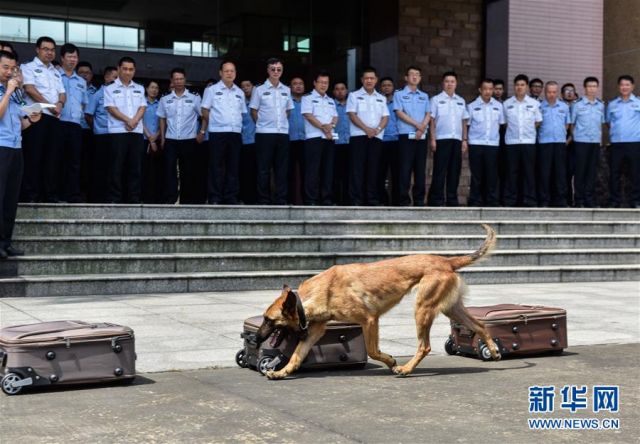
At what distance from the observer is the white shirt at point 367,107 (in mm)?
14477

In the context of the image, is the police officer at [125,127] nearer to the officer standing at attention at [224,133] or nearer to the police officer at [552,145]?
the officer standing at attention at [224,133]

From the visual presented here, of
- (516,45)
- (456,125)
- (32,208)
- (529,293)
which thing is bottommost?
(529,293)

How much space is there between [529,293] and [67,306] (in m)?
5.70

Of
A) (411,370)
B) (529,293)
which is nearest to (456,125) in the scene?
(529,293)

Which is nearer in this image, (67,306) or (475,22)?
(67,306)

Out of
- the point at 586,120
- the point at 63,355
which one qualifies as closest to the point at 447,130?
the point at 586,120

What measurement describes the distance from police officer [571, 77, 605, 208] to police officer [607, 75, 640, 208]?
25 centimetres

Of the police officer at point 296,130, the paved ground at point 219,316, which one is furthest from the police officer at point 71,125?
the police officer at point 296,130

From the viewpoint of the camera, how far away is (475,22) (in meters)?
19.9

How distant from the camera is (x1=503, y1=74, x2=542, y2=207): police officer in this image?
1547cm

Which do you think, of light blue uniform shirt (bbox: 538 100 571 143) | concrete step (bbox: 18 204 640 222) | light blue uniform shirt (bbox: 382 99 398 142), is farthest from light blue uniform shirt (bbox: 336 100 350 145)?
light blue uniform shirt (bbox: 538 100 571 143)

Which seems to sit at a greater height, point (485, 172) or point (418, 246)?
point (485, 172)

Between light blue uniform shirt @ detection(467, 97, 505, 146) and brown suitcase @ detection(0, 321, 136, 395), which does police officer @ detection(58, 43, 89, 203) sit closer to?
light blue uniform shirt @ detection(467, 97, 505, 146)

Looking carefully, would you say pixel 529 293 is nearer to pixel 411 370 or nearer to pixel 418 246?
pixel 418 246
